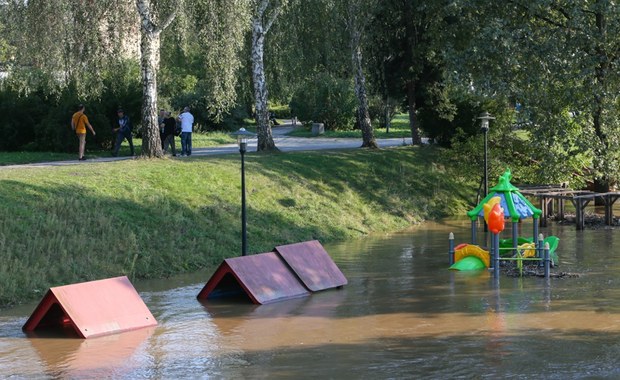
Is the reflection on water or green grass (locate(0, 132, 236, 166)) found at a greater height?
green grass (locate(0, 132, 236, 166))

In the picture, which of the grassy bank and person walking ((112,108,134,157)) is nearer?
the grassy bank

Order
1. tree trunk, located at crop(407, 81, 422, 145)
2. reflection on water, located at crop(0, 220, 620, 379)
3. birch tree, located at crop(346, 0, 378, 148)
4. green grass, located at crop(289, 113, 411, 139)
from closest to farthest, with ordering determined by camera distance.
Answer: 1. reflection on water, located at crop(0, 220, 620, 379)
2. birch tree, located at crop(346, 0, 378, 148)
3. tree trunk, located at crop(407, 81, 422, 145)
4. green grass, located at crop(289, 113, 411, 139)

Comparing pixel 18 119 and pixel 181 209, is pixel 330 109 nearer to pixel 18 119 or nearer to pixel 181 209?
pixel 18 119

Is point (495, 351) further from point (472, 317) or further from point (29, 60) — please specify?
point (29, 60)

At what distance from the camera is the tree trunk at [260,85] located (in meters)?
34.7

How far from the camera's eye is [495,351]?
14852 mm

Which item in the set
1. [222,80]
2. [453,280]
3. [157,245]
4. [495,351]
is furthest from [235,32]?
[495,351]

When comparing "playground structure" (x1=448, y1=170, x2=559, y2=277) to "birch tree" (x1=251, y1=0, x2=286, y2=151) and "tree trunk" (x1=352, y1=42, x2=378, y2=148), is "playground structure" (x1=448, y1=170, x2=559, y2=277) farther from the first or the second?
"tree trunk" (x1=352, y1=42, x2=378, y2=148)

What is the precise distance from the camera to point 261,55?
34.9 meters

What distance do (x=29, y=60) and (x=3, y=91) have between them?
1031cm

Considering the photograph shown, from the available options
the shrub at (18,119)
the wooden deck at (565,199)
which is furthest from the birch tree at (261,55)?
the wooden deck at (565,199)

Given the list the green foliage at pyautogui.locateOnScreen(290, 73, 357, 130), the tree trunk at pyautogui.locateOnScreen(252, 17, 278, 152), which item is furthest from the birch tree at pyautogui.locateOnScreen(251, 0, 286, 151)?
the green foliage at pyautogui.locateOnScreen(290, 73, 357, 130)

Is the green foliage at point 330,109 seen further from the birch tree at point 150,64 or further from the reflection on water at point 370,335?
the reflection on water at point 370,335

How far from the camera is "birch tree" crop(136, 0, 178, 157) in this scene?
96.1 feet
